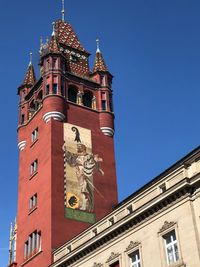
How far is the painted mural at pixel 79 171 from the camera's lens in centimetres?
5956

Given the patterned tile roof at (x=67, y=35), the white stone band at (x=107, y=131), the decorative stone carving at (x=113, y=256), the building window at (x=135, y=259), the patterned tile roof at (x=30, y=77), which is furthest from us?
the patterned tile roof at (x=67, y=35)

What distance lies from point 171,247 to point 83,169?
79.3 ft

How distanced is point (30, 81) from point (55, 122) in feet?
41.7

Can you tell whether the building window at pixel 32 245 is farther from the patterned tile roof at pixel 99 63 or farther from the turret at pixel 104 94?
the patterned tile roof at pixel 99 63

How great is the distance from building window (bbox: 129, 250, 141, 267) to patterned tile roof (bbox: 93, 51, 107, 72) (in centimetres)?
3465

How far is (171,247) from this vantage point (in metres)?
39.5

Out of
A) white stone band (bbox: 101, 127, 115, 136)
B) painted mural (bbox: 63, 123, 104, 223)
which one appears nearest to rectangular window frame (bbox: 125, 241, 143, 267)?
painted mural (bbox: 63, 123, 104, 223)

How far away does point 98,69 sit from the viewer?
72.7 meters

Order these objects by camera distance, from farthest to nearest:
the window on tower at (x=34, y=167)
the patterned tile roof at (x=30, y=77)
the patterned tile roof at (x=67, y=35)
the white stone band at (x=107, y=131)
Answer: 1. the patterned tile roof at (x=67, y=35)
2. the patterned tile roof at (x=30, y=77)
3. the white stone band at (x=107, y=131)
4. the window on tower at (x=34, y=167)

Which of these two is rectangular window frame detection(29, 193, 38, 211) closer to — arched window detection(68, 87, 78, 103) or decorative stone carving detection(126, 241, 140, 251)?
arched window detection(68, 87, 78, 103)

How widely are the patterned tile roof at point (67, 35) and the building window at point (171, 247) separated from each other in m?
41.8

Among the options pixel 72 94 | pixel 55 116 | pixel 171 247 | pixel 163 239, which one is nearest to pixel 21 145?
pixel 55 116

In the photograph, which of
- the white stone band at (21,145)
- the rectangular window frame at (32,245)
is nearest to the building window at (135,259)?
the rectangular window frame at (32,245)

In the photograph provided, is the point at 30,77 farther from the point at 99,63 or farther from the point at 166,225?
the point at 166,225
